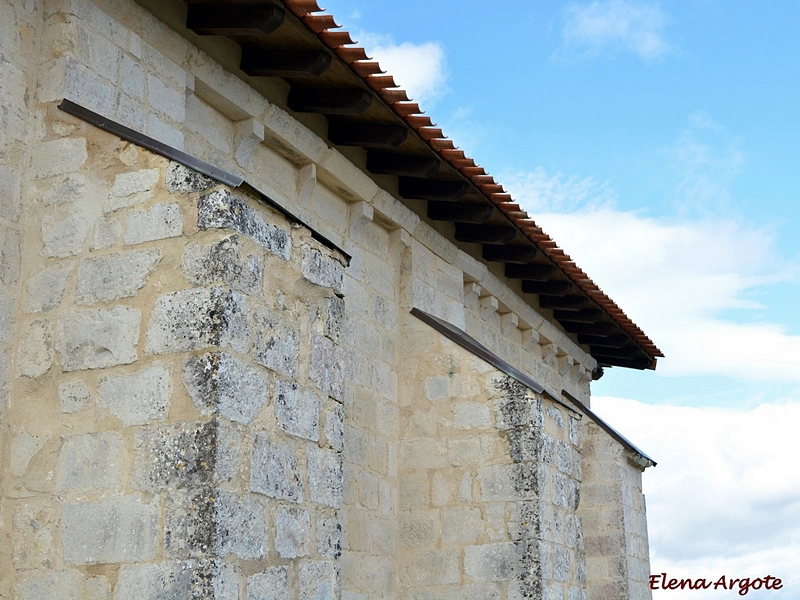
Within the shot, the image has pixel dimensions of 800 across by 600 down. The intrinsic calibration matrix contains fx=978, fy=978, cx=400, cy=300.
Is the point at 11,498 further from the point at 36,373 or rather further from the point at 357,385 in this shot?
the point at 357,385

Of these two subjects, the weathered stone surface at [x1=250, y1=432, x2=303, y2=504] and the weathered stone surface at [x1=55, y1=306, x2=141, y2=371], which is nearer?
the weathered stone surface at [x1=250, y1=432, x2=303, y2=504]

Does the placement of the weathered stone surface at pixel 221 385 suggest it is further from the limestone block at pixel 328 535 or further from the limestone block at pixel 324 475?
the limestone block at pixel 328 535

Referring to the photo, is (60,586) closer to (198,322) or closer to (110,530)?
(110,530)

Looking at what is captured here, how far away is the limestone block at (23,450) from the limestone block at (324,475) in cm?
96

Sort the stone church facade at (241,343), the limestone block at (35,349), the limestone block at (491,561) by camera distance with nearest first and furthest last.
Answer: the stone church facade at (241,343)
the limestone block at (35,349)
the limestone block at (491,561)

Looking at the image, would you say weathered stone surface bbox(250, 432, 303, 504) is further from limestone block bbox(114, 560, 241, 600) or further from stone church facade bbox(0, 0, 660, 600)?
limestone block bbox(114, 560, 241, 600)

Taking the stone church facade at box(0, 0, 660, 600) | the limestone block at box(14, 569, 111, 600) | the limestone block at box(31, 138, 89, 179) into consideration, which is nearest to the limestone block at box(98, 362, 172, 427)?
the stone church facade at box(0, 0, 660, 600)

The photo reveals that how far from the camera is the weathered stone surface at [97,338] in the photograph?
11.1 feet

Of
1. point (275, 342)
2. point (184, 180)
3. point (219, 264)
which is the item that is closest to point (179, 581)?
point (275, 342)

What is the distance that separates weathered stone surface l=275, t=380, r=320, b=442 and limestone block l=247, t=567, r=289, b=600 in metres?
0.49

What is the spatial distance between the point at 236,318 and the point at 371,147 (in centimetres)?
273

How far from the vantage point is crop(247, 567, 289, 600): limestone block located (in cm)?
318

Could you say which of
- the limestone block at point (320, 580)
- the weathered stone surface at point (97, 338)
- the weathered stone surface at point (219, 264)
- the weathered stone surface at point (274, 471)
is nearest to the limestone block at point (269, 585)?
the limestone block at point (320, 580)

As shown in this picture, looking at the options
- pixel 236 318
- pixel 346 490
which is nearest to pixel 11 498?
pixel 236 318
